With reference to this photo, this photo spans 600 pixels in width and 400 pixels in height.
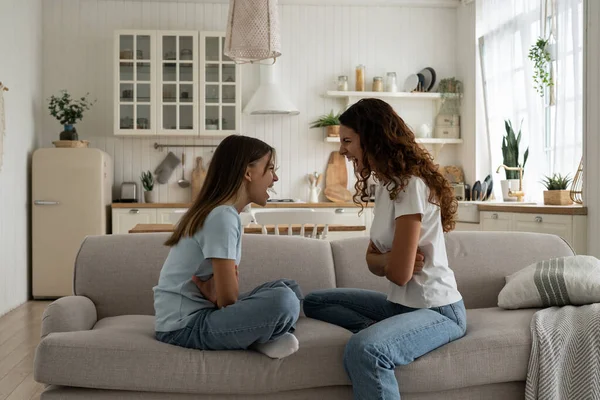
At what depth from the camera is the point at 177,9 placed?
671 cm

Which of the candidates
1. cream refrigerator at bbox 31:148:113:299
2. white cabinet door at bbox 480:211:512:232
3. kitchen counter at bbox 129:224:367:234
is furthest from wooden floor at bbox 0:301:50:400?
white cabinet door at bbox 480:211:512:232

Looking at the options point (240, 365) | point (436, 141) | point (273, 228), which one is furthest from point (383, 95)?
point (240, 365)

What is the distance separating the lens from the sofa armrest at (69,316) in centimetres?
234

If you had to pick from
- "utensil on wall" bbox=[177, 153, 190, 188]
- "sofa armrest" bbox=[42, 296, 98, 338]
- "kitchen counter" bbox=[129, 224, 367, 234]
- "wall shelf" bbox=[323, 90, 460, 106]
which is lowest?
"sofa armrest" bbox=[42, 296, 98, 338]

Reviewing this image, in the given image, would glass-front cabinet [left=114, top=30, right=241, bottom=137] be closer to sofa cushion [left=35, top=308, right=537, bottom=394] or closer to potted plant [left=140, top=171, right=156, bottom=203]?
potted plant [left=140, top=171, right=156, bottom=203]

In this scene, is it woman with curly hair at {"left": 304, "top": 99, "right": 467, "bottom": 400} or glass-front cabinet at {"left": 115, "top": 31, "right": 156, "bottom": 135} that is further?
glass-front cabinet at {"left": 115, "top": 31, "right": 156, "bottom": 135}

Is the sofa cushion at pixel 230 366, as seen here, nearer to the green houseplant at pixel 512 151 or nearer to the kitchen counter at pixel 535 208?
the kitchen counter at pixel 535 208

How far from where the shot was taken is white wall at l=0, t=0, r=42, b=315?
5.28m

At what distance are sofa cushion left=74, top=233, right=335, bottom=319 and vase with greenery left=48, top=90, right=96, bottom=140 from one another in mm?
3622

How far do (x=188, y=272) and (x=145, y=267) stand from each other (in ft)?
2.09

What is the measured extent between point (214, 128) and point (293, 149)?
2.82ft

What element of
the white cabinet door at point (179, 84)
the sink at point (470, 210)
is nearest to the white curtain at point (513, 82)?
the sink at point (470, 210)

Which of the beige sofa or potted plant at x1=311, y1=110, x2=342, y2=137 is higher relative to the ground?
potted plant at x1=311, y1=110, x2=342, y2=137

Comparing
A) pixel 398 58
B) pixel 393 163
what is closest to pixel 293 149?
pixel 398 58
